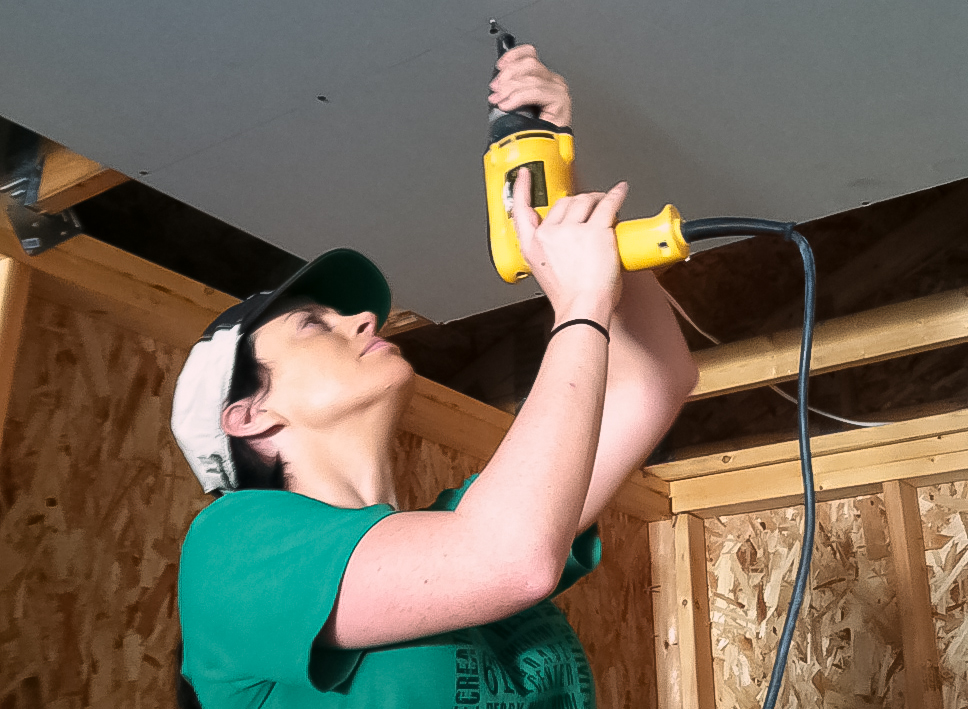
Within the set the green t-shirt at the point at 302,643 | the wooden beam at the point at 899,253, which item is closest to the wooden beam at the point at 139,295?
the green t-shirt at the point at 302,643

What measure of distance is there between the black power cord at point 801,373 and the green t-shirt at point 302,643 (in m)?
0.25

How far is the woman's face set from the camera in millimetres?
1255

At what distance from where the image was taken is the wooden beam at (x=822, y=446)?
8.11ft

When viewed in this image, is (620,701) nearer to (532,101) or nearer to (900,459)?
(900,459)

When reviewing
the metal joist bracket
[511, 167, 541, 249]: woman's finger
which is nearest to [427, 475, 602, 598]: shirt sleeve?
[511, 167, 541, 249]: woman's finger

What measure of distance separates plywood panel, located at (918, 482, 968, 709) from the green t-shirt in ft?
5.42

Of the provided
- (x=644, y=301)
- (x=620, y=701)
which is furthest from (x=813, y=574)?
(x=644, y=301)

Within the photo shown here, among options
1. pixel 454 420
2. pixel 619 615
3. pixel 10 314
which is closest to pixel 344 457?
pixel 10 314

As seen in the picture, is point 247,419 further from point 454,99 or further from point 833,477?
point 833,477

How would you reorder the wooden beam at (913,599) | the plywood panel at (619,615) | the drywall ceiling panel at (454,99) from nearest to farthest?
1. the drywall ceiling panel at (454,99)
2. the wooden beam at (913,599)
3. the plywood panel at (619,615)

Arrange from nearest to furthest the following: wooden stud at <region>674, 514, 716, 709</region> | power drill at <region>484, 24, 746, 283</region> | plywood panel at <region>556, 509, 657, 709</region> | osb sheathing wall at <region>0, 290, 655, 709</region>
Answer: power drill at <region>484, 24, 746, 283</region>
osb sheathing wall at <region>0, 290, 655, 709</region>
plywood panel at <region>556, 509, 657, 709</region>
wooden stud at <region>674, 514, 716, 709</region>

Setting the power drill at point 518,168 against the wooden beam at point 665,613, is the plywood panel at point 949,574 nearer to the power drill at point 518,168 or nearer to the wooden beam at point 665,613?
the wooden beam at point 665,613

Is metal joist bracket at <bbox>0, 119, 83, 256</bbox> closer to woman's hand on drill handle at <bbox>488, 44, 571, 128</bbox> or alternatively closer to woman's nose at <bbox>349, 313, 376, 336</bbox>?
woman's nose at <bbox>349, 313, 376, 336</bbox>

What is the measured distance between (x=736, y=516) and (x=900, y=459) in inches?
20.8
